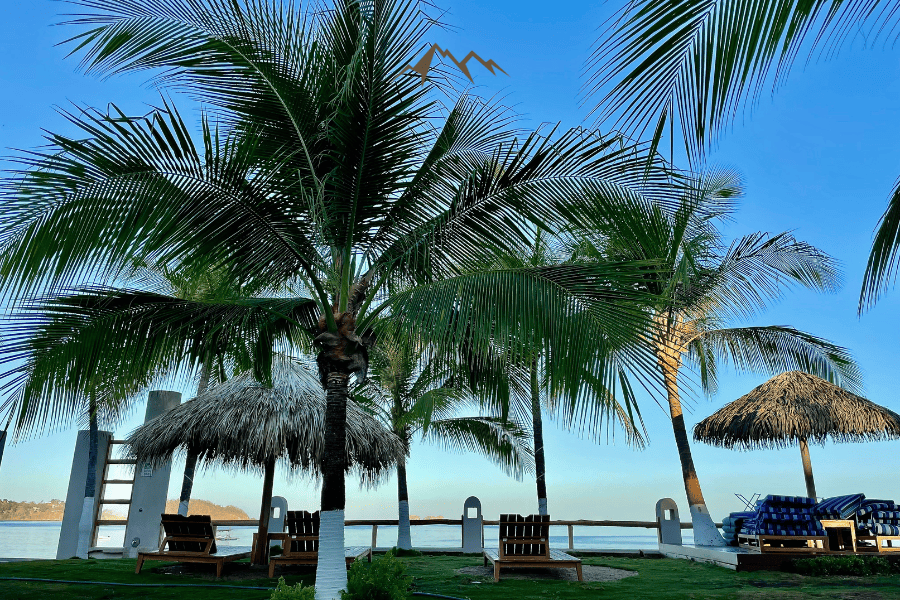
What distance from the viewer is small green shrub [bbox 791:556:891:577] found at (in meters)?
8.82

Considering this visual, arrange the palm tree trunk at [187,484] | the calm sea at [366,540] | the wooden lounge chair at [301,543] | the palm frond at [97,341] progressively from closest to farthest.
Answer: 1. the palm frond at [97,341]
2. the wooden lounge chair at [301,543]
3. the palm tree trunk at [187,484]
4. the calm sea at [366,540]

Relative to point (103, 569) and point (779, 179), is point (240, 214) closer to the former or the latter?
point (103, 569)

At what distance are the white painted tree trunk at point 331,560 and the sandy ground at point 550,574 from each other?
363cm

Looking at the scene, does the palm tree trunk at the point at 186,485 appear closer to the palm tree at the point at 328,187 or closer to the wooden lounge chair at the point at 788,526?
the palm tree at the point at 328,187

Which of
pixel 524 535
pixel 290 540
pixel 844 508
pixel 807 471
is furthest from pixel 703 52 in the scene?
pixel 807 471

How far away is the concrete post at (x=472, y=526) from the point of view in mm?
13984

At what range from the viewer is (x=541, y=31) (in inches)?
190

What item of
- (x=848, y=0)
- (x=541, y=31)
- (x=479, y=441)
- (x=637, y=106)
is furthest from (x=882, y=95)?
(x=479, y=441)

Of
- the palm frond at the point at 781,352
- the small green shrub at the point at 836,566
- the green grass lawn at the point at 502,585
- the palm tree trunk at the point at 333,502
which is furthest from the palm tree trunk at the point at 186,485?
the small green shrub at the point at 836,566

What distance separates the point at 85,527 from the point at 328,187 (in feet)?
31.8

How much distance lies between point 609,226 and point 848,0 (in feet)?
12.3

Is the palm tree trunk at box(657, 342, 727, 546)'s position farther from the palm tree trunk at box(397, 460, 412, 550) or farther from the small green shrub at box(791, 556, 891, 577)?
the palm tree trunk at box(397, 460, 412, 550)

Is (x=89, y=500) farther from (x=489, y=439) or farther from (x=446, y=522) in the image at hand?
(x=489, y=439)

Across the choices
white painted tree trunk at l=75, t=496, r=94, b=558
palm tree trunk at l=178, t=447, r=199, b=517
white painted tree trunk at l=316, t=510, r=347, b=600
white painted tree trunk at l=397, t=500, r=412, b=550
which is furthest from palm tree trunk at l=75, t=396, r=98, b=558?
white painted tree trunk at l=316, t=510, r=347, b=600
